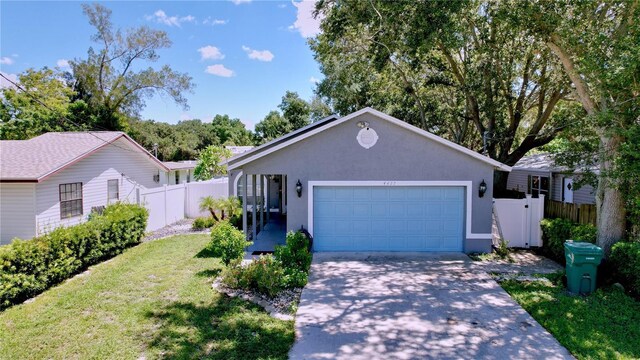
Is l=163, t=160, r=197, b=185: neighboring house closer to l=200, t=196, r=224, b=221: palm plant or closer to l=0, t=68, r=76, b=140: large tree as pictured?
l=0, t=68, r=76, b=140: large tree

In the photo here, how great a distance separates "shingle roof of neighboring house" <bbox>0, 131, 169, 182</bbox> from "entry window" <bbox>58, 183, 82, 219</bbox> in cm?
106

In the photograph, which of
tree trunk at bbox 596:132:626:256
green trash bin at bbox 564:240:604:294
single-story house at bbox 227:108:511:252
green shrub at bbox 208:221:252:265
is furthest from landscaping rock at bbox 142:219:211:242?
tree trunk at bbox 596:132:626:256

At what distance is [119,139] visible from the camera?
16.5 metres

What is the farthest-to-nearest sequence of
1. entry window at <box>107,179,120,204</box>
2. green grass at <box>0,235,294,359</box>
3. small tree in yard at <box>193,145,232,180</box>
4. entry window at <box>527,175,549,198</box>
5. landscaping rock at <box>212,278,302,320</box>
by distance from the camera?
1. small tree in yard at <box>193,145,232,180</box>
2. entry window at <box>527,175,549,198</box>
3. entry window at <box>107,179,120,204</box>
4. landscaping rock at <box>212,278,302,320</box>
5. green grass at <box>0,235,294,359</box>

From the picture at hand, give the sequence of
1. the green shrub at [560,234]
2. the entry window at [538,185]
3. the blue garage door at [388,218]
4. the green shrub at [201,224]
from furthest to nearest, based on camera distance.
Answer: the entry window at [538,185] < the green shrub at [201,224] < the blue garage door at [388,218] < the green shrub at [560,234]

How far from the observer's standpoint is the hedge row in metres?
6.98

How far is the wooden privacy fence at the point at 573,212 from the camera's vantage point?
9.95 m

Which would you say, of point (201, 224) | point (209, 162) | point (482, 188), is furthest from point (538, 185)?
point (209, 162)

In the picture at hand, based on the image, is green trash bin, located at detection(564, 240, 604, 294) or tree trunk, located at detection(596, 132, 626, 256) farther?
tree trunk, located at detection(596, 132, 626, 256)

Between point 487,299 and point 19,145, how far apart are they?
704 inches

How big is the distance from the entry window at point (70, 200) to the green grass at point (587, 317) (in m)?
14.5

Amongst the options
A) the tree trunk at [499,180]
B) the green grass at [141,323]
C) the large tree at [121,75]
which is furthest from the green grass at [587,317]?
the large tree at [121,75]

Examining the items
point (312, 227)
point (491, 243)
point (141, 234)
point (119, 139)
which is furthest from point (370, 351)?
point (119, 139)

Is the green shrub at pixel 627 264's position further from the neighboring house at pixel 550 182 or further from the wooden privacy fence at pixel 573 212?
the neighboring house at pixel 550 182
